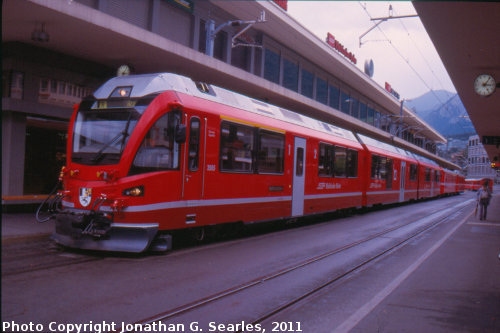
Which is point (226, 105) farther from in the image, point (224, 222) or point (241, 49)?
point (241, 49)

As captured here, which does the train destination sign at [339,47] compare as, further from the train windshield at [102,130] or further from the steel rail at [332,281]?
the train windshield at [102,130]

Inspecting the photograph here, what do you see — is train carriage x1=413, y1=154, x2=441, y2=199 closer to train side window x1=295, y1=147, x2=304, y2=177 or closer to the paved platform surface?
train side window x1=295, y1=147, x2=304, y2=177

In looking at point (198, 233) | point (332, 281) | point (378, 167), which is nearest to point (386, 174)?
point (378, 167)

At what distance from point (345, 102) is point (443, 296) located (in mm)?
32857

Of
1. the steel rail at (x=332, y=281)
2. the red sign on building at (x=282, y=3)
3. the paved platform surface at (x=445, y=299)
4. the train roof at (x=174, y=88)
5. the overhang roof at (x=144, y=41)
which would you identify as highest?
the red sign on building at (x=282, y=3)

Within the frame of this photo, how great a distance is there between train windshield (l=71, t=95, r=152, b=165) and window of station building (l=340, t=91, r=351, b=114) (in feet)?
98.3

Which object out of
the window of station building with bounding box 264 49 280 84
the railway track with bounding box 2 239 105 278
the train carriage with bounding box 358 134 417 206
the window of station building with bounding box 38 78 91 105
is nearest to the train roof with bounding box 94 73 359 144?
the railway track with bounding box 2 239 105 278

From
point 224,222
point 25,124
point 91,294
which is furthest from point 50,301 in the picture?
point 25,124

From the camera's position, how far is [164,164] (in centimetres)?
810

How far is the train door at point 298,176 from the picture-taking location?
42.5ft

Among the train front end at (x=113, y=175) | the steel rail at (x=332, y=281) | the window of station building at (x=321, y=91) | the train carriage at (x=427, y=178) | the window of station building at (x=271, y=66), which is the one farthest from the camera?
the window of station building at (x=321, y=91)

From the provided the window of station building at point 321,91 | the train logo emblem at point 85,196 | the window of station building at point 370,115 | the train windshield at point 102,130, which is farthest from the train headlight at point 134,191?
the window of station building at point 370,115

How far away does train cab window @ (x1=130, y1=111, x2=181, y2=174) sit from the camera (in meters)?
7.80

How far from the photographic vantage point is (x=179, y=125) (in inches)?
316
